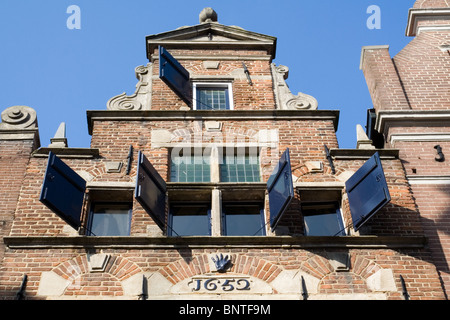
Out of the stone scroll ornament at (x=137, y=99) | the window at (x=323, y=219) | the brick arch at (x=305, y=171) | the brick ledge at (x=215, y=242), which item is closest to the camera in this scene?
the brick ledge at (x=215, y=242)

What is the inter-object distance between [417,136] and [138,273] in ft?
18.0

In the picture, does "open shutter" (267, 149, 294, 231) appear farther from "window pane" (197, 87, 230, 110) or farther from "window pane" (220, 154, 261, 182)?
"window pane" (197, 87, 230, 110)

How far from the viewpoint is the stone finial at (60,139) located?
1052 cm

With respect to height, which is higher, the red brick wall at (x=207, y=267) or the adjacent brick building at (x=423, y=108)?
the adjacent brick building at (x=423, y=108)

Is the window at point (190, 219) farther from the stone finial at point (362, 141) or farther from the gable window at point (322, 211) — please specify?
the stone finial at point (362, 141)

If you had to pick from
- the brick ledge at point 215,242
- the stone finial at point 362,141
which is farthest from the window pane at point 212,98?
the brick ledge at point 215,242

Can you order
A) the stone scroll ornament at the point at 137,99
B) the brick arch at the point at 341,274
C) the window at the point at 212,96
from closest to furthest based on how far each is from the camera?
1. the brick arch at the point at 341,274
2. the stone scroll ornament at the point at 137,99
3. the window at the point at 212,96

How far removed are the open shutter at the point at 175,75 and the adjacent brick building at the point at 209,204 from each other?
29 mm

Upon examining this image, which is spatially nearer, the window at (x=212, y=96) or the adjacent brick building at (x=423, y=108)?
the adjacent brick building at (x=423, y=108)

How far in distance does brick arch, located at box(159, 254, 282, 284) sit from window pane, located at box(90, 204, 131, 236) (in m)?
1.20

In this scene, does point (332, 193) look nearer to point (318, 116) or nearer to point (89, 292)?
point (318, 116)

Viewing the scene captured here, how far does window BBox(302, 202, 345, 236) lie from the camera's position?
9586mm

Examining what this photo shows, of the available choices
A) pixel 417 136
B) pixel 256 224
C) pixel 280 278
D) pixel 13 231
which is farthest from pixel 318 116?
pixel 13 231

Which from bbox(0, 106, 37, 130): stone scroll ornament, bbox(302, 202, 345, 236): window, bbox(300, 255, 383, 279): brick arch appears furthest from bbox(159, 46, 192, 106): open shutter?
bbox(300, 255, 383, 279): brick arch
